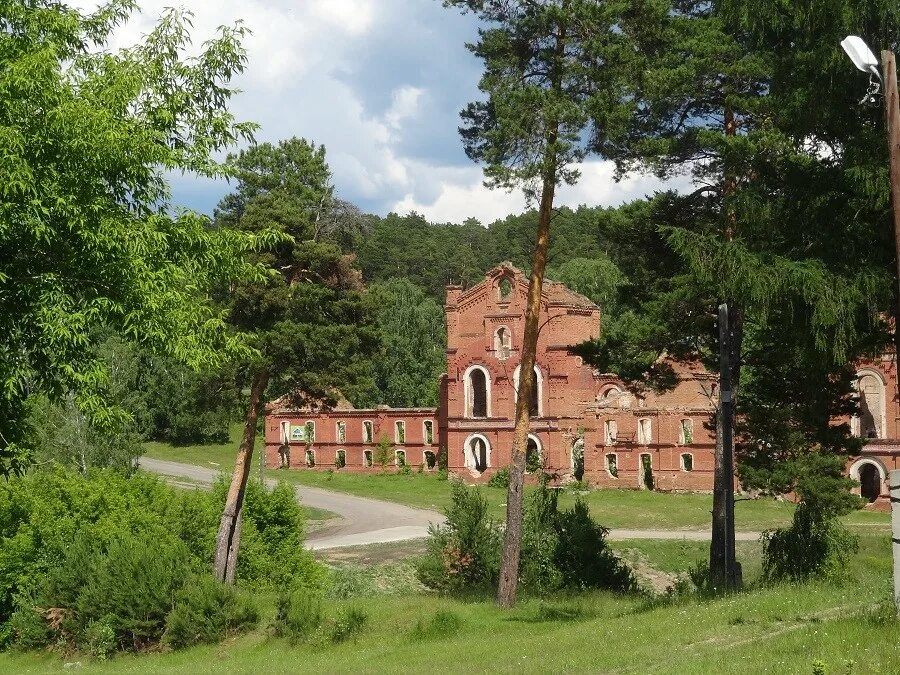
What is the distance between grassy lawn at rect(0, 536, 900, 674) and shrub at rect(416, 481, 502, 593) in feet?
3.03

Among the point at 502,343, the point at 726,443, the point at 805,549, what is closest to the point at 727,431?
the point at 726,443

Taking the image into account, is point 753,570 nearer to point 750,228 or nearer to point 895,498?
point 750,228

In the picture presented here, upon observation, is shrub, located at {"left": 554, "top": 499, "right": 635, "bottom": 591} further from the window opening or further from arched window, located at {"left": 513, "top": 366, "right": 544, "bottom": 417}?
arched window, located at {"left": 513, "top": 366, "right": 544, "bottom": 417}

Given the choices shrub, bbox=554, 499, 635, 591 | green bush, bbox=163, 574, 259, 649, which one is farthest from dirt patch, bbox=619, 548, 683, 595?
green bush, bbox=163, 574, 259, 649

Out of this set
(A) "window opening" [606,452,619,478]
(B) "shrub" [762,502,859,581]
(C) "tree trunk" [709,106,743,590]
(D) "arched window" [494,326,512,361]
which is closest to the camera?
(B) "shrub" [762,502,859,581]

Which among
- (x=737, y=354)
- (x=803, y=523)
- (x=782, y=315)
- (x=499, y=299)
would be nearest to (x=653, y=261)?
(x=737, y=354)

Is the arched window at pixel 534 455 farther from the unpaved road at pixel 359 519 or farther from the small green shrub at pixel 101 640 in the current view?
the small green shrub at pixel 101 640

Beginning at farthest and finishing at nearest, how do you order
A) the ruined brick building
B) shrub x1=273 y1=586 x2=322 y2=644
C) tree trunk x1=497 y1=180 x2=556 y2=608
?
1. the ruined brick building
2. tree trunk x1=497 y1=180 x2=556 y2=608
3. shrub x1=273 y1=586 x2=322 y2=644

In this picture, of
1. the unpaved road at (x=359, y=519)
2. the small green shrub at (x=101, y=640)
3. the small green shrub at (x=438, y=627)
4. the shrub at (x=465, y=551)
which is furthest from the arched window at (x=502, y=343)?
the small green shrub at (x=438, y=627)

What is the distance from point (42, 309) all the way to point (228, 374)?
14367 mm

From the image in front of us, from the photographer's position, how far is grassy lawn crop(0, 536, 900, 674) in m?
8.20

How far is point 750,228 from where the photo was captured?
46.7 ft

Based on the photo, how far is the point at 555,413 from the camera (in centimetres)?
5016

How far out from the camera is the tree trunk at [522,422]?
17.8 m
